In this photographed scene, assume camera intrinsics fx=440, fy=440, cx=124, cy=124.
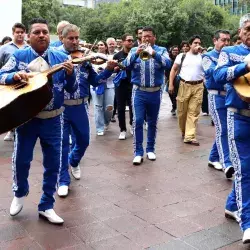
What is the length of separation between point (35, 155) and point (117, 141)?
1.79 meters

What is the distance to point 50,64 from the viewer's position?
4.11 meters

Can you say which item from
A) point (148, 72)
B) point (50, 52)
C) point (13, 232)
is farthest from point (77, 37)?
point (13, 232)

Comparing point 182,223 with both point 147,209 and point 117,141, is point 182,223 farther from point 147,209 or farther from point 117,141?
point 117,141

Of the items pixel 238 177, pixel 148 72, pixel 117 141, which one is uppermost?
pixel 148 72

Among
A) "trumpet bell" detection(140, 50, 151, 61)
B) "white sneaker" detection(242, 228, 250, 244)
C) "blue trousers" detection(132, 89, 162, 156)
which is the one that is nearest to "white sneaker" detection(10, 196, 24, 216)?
"white sneaker" detection(242, 228, 250, 244)

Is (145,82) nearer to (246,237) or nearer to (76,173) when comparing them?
(76,173)

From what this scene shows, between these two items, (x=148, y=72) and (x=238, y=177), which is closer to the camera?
(x=238, y=177)

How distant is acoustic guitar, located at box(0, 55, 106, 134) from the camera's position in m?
3.50

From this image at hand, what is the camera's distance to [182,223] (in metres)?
4.23

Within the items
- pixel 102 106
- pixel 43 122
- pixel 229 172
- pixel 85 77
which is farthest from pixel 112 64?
pixel 102 106

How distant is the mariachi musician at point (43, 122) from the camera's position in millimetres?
4047

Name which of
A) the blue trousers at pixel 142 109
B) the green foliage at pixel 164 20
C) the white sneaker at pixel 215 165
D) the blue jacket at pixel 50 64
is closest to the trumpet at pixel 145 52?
the blue trousers at pixel 142 109

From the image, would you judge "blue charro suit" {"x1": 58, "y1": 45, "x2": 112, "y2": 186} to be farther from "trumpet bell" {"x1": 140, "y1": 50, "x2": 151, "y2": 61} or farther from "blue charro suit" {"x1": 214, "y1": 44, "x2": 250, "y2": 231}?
"blue charro suit" {"x1": 214, "y1": 44, "x2": 250, "y2": 231}

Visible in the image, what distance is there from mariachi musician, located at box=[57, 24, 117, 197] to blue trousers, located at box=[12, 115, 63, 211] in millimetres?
745
